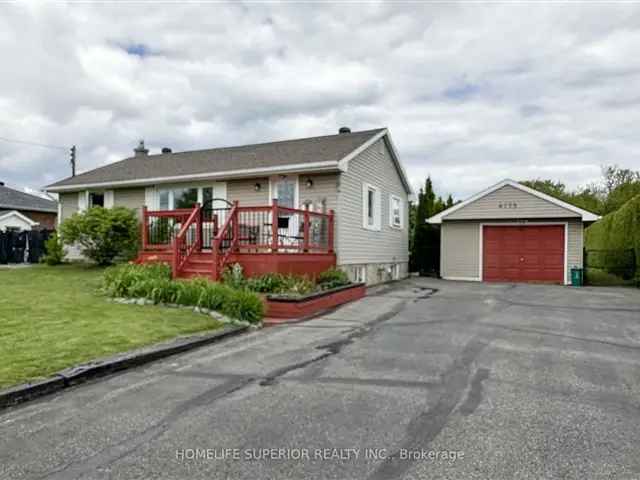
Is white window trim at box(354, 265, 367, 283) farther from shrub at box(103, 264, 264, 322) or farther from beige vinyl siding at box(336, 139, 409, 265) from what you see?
shrub at box(103, 264, 264, 322)

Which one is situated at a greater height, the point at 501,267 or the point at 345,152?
the point at 345,152

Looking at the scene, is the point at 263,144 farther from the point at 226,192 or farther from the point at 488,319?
the point at 488,319

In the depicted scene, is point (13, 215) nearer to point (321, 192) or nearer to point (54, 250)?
point (54, 250)

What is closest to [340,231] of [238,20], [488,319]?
[488,319]

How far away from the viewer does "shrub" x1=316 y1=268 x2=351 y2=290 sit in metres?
10.8

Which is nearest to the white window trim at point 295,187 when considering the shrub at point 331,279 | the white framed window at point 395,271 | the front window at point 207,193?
the front window at point 207,193

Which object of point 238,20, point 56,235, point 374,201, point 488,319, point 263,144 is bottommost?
point 488,319

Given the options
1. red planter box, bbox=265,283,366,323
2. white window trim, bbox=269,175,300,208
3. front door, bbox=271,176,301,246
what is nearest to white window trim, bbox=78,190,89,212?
white window trim, bbox=269,175,300,208

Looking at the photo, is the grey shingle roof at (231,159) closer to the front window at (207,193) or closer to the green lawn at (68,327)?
the front window at (207,193)

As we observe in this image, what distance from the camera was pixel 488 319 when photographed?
328 inches

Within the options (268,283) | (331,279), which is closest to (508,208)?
(331,279)

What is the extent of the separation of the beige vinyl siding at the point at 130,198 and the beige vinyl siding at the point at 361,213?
24.1 feet

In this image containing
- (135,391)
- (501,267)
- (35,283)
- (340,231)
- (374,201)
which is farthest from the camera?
(501,267)

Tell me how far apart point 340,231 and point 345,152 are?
229 cm
